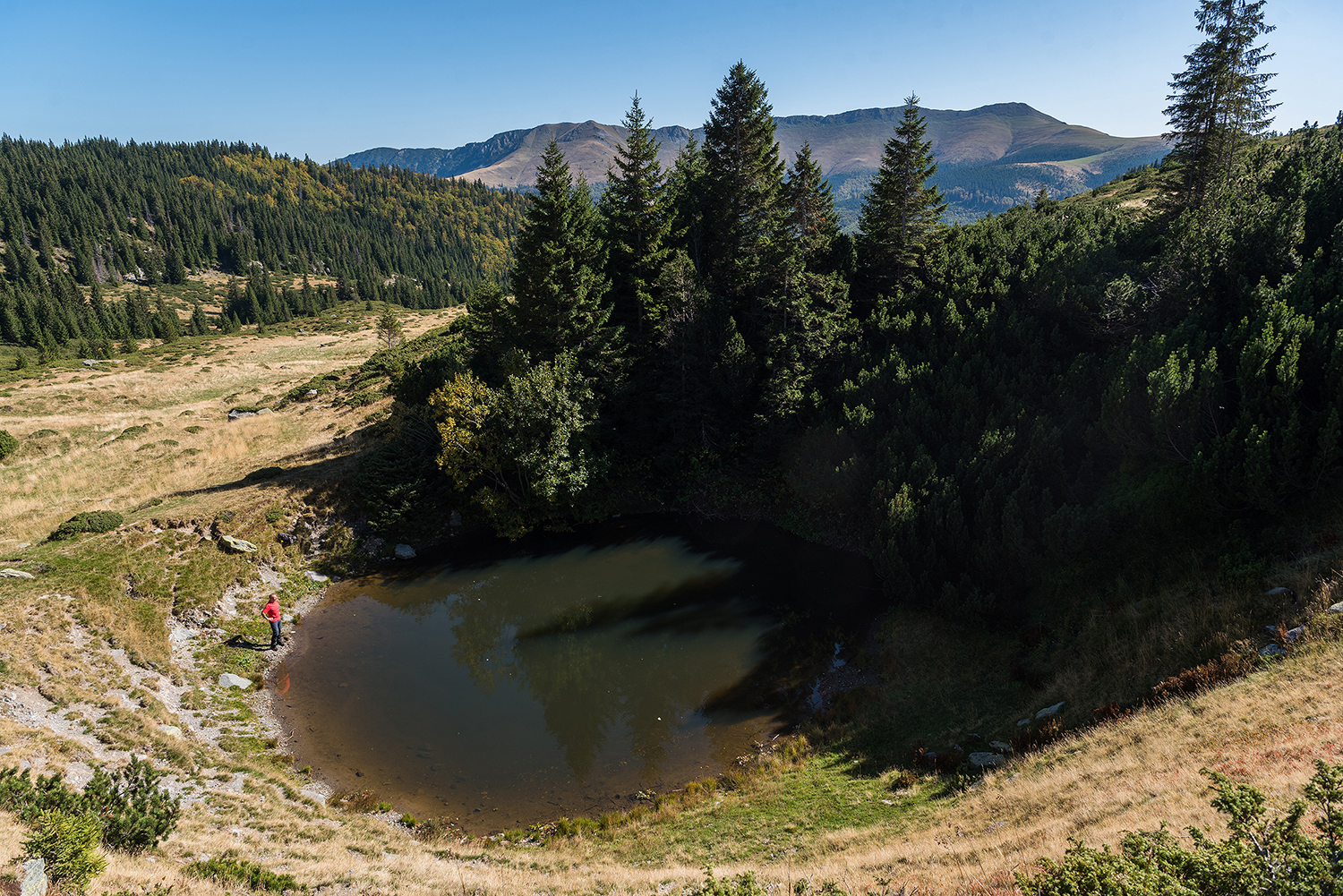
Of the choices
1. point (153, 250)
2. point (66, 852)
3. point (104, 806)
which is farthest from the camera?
point (153, 250)

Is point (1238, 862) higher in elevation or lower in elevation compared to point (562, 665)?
higher

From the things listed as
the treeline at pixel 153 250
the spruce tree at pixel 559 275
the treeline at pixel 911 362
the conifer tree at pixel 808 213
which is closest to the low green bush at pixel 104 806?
the treeline at pixel 911 362

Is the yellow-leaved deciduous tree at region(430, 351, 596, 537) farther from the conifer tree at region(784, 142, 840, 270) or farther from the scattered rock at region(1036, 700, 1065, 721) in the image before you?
the scattered rock at region(1036, 700, 1065, 721)

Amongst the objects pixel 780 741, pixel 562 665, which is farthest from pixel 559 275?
pixel 780 741

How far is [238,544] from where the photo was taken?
26.5 meters

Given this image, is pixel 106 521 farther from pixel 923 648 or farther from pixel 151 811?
pixel 923 648

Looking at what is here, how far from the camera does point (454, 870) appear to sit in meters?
13.0

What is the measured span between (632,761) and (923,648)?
11.2 m

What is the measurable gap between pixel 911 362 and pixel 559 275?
20.2m

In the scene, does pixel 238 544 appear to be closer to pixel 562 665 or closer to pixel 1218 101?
pixel 562 665

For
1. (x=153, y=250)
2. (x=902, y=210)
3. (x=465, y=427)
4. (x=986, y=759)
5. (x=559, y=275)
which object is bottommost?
(x=986, y=759)

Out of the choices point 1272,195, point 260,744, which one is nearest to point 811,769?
point 260,744

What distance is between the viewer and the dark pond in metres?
17.8

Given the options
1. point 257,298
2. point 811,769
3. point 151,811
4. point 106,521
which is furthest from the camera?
point 257,298
